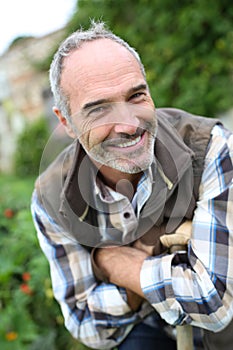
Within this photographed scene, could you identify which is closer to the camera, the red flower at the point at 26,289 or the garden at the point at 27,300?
the garden at the point at 27,300

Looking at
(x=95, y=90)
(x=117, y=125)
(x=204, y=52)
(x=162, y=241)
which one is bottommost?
(x=162, y=241)

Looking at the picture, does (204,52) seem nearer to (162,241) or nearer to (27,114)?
(162,241)

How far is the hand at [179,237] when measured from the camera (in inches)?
54.1

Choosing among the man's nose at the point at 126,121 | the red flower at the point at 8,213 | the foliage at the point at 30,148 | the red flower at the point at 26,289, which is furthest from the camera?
the foliage at the point at 30,148

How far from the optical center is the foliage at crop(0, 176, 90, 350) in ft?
7.57

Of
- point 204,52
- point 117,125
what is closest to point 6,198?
point 204,52

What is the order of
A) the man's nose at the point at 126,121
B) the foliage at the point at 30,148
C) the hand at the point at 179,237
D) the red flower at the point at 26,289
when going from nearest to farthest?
1. the man's nose at the point at 126,121
2. the hand at the point at 179,237
3. the red flower at the point at 26,289
4. the foliage at the point at 30,148

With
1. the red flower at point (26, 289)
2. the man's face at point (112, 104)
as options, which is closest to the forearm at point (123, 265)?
the man's face at point (112, 104)

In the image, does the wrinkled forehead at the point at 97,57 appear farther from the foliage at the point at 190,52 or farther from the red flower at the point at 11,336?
the foliage at the point at 190,52

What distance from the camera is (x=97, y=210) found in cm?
153

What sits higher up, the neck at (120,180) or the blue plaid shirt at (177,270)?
the neck at (120,180)

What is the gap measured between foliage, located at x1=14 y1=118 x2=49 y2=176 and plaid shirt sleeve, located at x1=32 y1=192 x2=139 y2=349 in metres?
6.71

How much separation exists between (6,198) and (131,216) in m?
2.86

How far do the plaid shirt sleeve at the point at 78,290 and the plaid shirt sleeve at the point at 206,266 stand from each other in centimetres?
24
